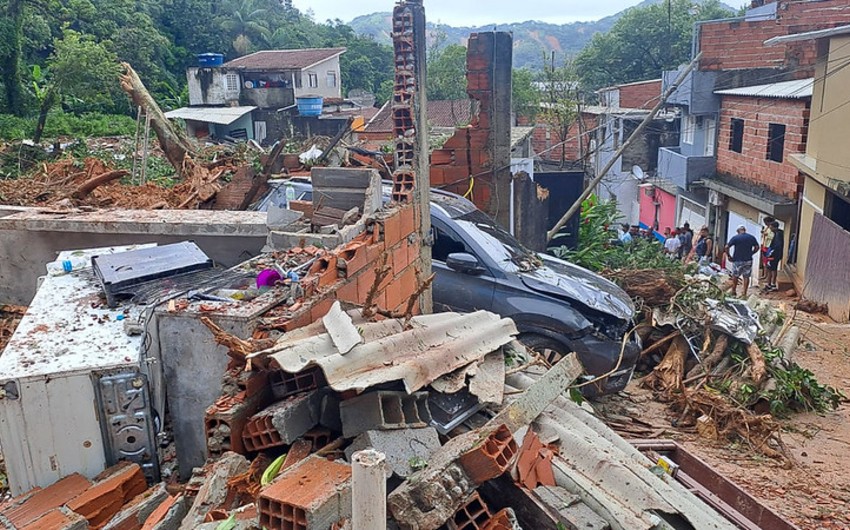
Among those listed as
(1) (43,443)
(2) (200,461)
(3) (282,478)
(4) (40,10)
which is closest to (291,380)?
(3) (282,478)

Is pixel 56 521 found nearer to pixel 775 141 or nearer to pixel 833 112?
pixel 833 112

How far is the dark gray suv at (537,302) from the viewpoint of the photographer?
22.9 feet

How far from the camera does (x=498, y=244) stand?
7566mm

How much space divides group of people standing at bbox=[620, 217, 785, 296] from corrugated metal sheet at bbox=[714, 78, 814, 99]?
3319mm

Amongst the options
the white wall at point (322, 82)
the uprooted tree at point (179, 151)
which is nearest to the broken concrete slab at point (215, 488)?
the uprooted tree at point (179, 151)

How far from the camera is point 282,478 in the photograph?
9.27 ft

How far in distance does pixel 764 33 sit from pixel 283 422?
22.9 meters

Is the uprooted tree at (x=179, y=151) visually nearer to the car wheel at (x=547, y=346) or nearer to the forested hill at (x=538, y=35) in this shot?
the car wheel at (x=547, y=346)

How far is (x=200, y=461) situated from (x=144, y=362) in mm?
674

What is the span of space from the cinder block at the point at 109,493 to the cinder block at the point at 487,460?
196cm

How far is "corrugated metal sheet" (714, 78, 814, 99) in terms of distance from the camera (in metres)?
17.0

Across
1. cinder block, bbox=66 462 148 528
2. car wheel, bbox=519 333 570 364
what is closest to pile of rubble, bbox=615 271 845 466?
car wheel, bbox=519 333 570 364

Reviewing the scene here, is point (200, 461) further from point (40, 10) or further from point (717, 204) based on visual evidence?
point (40, 10)

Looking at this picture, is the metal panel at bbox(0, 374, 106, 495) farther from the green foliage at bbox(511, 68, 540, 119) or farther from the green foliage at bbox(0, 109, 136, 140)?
the green foliage at bbox(511, 68, 540, 119)
